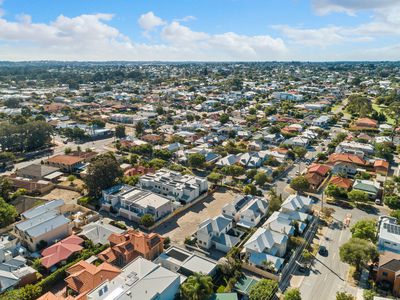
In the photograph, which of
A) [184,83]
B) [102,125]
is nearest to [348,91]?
[184,83]

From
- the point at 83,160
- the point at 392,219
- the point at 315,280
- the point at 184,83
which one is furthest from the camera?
the point at 184,83

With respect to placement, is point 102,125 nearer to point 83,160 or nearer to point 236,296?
point 83,160

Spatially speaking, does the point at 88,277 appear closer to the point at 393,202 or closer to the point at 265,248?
the point at 265,248

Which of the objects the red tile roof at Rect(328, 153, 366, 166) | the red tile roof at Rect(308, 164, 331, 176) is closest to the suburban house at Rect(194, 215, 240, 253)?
the red tile roof at Rect(308, 164, 331, 176)

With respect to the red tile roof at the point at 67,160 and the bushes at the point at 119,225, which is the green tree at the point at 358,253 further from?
the red tile roof at the point at 67,160

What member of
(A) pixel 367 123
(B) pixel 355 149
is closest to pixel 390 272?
(B) pixel 355 149

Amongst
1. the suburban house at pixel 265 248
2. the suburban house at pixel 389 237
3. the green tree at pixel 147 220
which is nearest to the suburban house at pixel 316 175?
the suburban house at pixel 389 237
